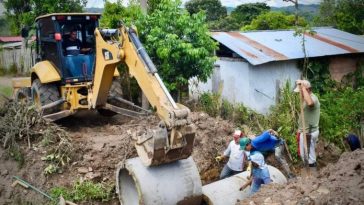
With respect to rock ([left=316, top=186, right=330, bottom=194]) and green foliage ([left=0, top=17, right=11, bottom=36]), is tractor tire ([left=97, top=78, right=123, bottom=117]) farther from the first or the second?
green foliage ([left=0, top=17, right=11, bottom=36])

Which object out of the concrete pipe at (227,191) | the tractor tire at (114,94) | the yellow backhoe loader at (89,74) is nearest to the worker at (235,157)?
the concrete pipe at (227,191)

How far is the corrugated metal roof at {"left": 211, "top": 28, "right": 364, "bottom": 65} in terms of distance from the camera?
1194 cm

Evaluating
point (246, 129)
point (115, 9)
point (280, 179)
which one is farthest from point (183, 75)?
point (280, 179)

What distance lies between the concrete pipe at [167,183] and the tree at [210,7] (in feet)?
79.9

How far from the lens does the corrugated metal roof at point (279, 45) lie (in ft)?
39.2

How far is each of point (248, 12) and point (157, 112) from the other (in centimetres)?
2250

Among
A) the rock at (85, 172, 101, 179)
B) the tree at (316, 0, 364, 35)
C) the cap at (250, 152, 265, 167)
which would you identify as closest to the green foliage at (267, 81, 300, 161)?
the cap at (250, 152, 265, 167)

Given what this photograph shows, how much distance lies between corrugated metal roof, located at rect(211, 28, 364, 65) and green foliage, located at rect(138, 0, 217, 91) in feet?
5.54

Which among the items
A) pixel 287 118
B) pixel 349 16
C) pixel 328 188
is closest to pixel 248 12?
pixel 349 16

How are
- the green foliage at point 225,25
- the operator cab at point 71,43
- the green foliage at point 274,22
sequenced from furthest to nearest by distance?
the green foliage at point 225,25
the green foliage at point 274,22
the operator cab at point 71,43

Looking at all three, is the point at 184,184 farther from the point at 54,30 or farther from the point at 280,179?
the point at 54,30

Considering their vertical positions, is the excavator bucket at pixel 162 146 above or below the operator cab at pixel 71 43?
below

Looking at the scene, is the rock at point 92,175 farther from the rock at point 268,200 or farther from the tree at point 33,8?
the tree at point 33,8

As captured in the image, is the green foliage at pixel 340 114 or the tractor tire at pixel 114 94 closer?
the tractor tire at pixel 114 94
